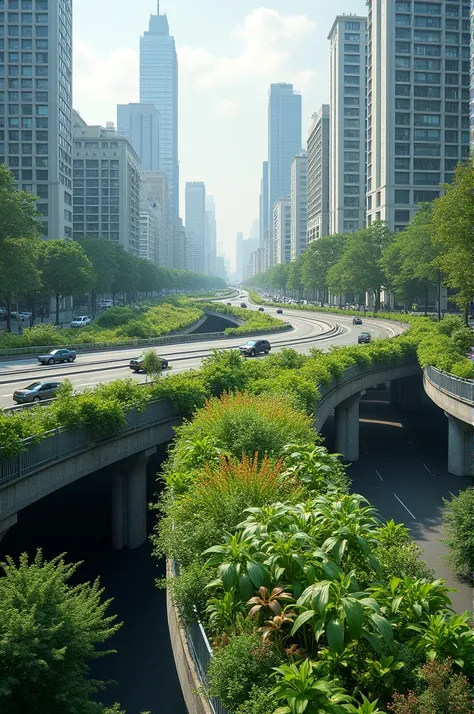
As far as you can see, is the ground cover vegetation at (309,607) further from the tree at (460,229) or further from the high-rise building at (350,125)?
the high-rise building at (350,125)

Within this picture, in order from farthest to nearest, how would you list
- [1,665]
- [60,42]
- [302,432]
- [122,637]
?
[60,42] → [122,637] → [302,432] → [1,665]

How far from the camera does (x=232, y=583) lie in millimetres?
10945

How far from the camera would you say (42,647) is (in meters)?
12.3

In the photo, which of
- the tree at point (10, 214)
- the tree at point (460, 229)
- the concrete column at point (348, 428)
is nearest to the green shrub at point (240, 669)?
the concrete column at point (348, 428)

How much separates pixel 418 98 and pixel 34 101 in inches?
2993

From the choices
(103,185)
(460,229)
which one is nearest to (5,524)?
(460,229)

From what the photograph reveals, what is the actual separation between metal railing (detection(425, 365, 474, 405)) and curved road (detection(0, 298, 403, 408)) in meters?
12.2

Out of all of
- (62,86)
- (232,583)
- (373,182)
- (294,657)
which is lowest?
(294,657)

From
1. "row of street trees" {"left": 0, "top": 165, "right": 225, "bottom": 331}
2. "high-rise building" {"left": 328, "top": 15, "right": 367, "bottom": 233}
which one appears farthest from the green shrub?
"high-rise building" {"left": 328, "top": 15, "right": 367, "bottom": 233}

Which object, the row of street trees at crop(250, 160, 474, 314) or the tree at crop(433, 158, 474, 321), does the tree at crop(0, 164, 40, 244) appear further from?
the tree at crop(433, 158, 474, 321)

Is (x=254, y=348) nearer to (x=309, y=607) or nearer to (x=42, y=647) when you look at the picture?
(x=42, y=647)

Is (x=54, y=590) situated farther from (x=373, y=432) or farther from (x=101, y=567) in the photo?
(x=373, y=432)

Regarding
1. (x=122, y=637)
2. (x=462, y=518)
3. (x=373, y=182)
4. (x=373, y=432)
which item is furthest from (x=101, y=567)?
(x=373, y=182)

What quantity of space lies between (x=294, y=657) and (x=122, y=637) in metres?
15.3
